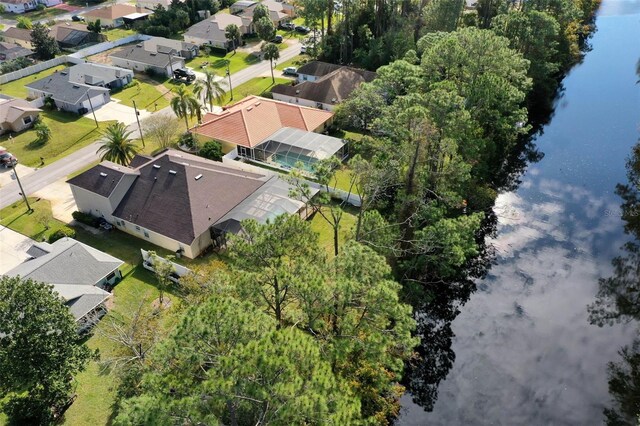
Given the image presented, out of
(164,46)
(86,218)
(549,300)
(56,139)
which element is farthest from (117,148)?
(549,300)

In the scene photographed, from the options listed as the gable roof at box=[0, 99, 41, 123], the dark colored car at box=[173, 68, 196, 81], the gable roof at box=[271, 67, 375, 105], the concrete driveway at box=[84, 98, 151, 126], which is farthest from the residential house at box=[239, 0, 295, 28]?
the gable roof at box=[0, 99, 41, 123]

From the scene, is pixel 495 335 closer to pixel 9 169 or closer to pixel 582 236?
pixel 582 236

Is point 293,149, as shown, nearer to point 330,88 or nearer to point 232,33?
point 330,88

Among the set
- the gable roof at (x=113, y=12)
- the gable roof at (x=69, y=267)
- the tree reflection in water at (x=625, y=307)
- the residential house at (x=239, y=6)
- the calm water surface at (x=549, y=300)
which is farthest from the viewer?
the residential house at (x=239, y=6)

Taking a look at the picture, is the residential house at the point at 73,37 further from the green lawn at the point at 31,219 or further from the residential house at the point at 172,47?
the green lawn at the point at 31,219

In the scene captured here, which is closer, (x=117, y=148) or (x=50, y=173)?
(x=117, y=148)

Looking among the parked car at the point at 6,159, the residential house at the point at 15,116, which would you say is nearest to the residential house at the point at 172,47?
the residential house at the point at 15,116

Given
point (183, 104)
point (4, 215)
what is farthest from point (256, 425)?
point (183, 104)
